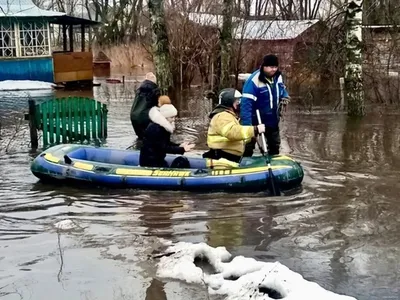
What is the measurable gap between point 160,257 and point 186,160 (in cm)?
336

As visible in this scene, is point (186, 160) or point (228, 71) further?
point (228, 71)

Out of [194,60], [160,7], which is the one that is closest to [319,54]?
[160,7]

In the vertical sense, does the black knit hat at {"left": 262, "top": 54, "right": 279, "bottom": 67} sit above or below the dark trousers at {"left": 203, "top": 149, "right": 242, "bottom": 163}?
above

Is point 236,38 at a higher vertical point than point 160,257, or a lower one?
higher

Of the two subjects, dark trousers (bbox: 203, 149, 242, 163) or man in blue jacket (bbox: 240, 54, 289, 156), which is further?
man in blue jacket (bbox: 240, 54, 289, 156)

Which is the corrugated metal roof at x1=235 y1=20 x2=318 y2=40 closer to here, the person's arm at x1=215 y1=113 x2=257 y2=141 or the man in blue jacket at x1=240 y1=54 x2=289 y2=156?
the man in blue jacket at x1=240 y1=54 x2=289 y2=156

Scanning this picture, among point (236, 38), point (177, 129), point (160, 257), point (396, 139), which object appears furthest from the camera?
point (236, 38)

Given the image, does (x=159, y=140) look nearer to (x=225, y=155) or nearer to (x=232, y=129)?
(x=225, y=155)

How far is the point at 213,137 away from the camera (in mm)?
9109

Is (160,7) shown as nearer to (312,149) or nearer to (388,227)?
(312,149)

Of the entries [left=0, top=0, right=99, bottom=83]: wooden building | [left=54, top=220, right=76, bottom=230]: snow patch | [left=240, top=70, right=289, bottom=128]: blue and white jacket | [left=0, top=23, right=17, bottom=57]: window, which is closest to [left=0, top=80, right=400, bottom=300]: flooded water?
[left=54, top=220, right=76, bottom=230]: snow patch

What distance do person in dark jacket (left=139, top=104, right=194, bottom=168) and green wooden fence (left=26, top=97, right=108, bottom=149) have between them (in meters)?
3.87

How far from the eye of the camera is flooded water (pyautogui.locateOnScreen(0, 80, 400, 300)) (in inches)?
221

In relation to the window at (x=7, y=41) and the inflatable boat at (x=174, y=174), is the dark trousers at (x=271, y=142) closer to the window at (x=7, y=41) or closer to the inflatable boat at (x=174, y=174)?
the inflatable boat at (x=174, y=174)
